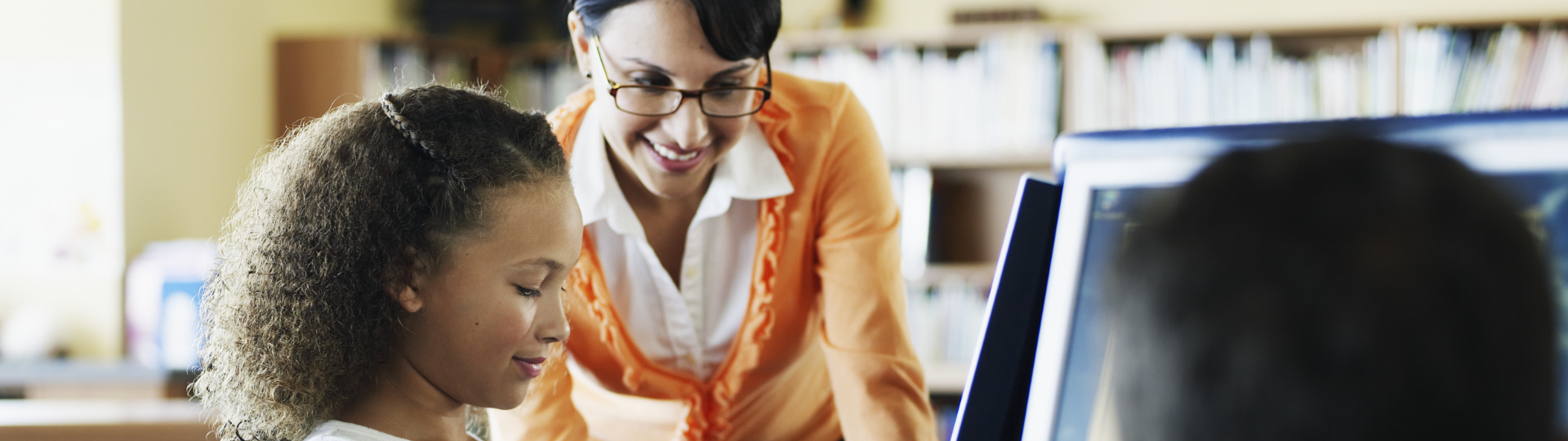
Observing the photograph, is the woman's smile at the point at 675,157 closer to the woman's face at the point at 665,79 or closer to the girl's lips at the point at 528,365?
the woman's face at the point at 665,79

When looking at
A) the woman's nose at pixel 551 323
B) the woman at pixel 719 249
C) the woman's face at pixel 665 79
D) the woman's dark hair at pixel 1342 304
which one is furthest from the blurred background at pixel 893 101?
the woman's dark hair at pixel 1342 304

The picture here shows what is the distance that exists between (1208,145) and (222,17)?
→ 9.66ft

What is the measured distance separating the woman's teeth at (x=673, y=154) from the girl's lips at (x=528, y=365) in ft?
0.90

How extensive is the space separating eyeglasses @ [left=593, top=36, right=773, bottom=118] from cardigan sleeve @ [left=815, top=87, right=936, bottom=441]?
0.12m

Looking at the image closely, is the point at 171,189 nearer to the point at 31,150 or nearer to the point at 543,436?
the point at 31,150

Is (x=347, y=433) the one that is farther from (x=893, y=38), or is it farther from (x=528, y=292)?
(x=893, y=38)

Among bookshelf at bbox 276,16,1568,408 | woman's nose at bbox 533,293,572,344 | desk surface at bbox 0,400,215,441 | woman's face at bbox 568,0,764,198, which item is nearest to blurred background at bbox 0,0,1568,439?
bookshelf at bbox 276,16,1568,408

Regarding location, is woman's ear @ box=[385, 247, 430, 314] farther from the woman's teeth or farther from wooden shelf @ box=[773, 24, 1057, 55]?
wooden shelf @ box=[773, 24, 1057, 55]

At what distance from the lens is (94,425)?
3.74 feet

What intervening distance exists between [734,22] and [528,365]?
33cm

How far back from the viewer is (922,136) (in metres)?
2.67

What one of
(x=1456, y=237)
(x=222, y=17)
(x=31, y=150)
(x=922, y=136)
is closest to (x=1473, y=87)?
Answer: (x=922, y=136)

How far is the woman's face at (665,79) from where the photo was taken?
914 millimetres

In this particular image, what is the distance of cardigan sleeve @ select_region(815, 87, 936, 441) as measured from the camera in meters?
0.97
